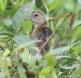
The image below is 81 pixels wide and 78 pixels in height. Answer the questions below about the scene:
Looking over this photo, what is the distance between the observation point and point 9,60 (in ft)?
4.47

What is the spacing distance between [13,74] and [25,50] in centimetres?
14

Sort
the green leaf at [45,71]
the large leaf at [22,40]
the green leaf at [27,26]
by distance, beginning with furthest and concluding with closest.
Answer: the green leaf at [27,26]
the large leaf at [22,40]
the green leaf at [45,71]

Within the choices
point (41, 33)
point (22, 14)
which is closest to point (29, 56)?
point (22, 14)

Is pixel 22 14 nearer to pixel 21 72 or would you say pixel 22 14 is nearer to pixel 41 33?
pixel 21 72

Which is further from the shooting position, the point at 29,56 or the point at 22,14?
the point at 22,14

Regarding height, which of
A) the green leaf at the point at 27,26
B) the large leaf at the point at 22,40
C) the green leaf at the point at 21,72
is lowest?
the green leaf at the point at 21,72

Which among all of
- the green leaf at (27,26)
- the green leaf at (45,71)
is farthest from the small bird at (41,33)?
the green leaf at (45,71)

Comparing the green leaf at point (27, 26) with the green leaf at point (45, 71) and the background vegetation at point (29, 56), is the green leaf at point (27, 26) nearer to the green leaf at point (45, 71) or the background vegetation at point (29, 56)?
the background vegetation at point (29, 56)

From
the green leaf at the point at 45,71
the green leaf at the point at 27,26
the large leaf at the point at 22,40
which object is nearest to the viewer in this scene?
the green leaf at the point at 45,71

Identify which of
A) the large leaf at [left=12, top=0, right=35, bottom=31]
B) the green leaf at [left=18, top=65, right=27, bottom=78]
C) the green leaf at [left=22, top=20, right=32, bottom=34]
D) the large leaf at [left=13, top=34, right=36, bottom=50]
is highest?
the large leaf at [left=12, top=0, right=35, bottom=31]

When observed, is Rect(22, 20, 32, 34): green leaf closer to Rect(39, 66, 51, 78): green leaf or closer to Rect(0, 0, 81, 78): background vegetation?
Rect(0, 0, 81, 78): background vegetation

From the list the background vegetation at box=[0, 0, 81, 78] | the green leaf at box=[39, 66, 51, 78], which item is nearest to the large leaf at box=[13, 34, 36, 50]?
the background vegetation at box=[0, 0, 81, 78]

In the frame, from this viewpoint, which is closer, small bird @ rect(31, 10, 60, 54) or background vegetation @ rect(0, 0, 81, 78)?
background vegetation @ rect(0, 0, 81, 78)

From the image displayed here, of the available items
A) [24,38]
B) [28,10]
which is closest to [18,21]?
[28,10]
